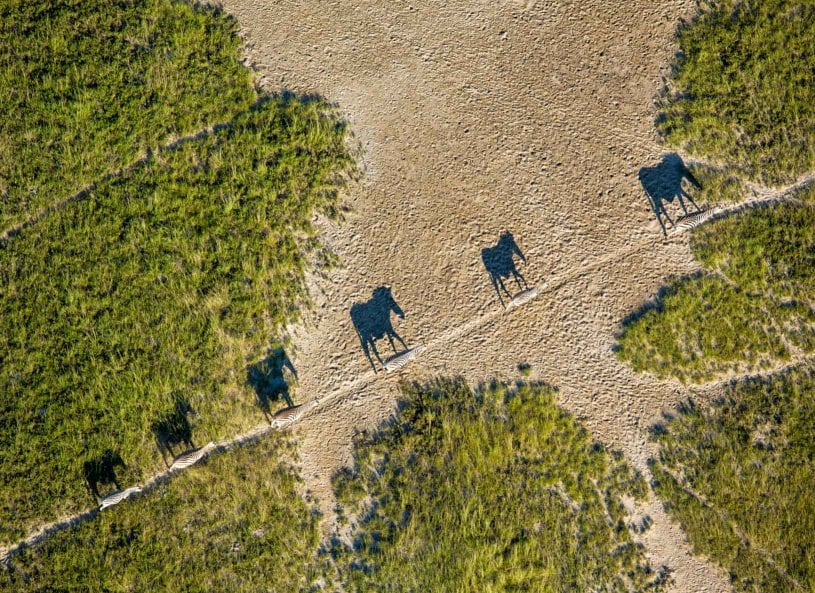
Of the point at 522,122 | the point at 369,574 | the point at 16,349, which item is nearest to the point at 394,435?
the point at 369,574

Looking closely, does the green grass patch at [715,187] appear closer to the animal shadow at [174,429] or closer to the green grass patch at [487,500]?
the green grass patch at [487,500]

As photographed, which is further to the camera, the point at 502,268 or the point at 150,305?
the point at 502,268

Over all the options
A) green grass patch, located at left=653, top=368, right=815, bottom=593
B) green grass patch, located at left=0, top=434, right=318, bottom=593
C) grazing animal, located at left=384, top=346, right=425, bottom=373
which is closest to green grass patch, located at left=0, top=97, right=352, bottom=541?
green grass patch, located at left=0, top=434, right=318, bottom=593

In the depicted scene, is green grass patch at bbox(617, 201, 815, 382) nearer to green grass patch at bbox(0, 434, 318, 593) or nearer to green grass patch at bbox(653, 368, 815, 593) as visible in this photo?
green grass patch at bbox(653, 368, 815, 593)

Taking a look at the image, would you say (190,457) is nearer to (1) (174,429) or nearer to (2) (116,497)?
(1) (174,429)

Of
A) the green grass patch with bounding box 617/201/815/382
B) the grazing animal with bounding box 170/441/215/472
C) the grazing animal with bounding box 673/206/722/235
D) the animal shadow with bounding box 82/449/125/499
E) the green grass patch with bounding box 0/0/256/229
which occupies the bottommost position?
the green grass patch with bounding box 617/201/815/382

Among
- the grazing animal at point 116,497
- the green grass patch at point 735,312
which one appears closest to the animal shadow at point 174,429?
the grazing animal at point 116,497

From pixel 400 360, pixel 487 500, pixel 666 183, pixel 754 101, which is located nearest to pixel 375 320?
pixel 400 360

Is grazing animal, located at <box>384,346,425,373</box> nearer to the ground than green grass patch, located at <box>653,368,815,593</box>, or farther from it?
farther from it
